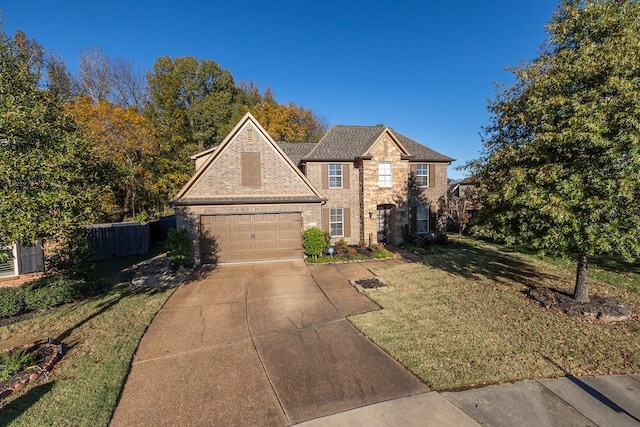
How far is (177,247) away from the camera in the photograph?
39.1 feet

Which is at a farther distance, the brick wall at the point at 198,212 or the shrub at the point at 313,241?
the shrub at the point at 313,241

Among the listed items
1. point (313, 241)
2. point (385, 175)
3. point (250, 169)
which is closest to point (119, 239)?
point (250, 169)

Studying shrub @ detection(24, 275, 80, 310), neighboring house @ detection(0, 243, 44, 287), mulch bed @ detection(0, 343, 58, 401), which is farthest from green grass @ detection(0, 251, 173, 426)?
neighboring house @ detection(0, 243, 44, 287)

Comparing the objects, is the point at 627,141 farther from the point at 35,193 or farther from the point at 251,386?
the point at 35,193

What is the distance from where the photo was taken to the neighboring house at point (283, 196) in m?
13.0

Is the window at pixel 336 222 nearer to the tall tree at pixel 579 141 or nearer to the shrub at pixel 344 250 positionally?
the shrub at pixel 344 250

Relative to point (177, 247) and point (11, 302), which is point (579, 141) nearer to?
point (177, 247)

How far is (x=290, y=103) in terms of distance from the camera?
122 ft

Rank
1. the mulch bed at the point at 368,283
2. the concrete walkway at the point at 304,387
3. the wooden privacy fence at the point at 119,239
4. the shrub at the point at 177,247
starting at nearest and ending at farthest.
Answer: the concrete walkway at the point at 304,387
the mulch bed at the point at 368,283
the shrub at the point at 177,247
the wooden privacy fence at the point at 119,239

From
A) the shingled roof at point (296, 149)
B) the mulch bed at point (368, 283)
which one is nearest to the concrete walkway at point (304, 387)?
the mulch bed at point (368, 283)

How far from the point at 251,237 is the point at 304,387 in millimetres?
9320

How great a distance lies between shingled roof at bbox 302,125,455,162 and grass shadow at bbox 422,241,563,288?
19.6 feet

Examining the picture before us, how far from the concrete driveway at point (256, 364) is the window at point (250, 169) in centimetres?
607

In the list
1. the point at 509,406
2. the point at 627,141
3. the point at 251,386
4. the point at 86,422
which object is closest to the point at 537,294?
the point at 627,141
